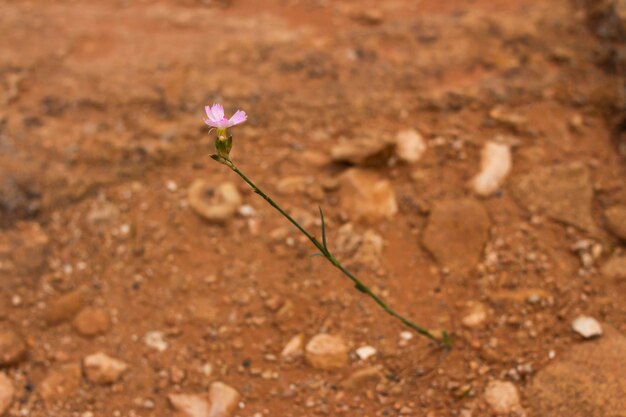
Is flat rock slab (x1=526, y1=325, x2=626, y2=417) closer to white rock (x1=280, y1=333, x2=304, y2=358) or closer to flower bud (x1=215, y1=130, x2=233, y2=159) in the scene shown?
white rock (x1=280, y1=333, x2=304, y2=358)

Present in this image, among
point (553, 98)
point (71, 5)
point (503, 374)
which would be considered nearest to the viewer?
point (503, 374)

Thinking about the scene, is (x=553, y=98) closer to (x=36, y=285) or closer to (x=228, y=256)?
(x=228, y=256)

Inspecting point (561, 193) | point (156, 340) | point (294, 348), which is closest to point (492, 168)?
point (561, 193)

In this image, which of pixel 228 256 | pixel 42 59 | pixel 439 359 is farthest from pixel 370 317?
pixel 42 59

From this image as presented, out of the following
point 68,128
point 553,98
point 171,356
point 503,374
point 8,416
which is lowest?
point 8,416

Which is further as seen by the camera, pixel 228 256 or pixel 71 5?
pixel 71 5

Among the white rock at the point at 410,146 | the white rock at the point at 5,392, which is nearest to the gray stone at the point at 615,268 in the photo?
the white rock at the point at 410,146

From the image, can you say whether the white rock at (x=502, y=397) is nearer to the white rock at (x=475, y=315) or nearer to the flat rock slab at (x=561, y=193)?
the white rock at (x=475, y=315)

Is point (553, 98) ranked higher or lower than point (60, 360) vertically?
higher
